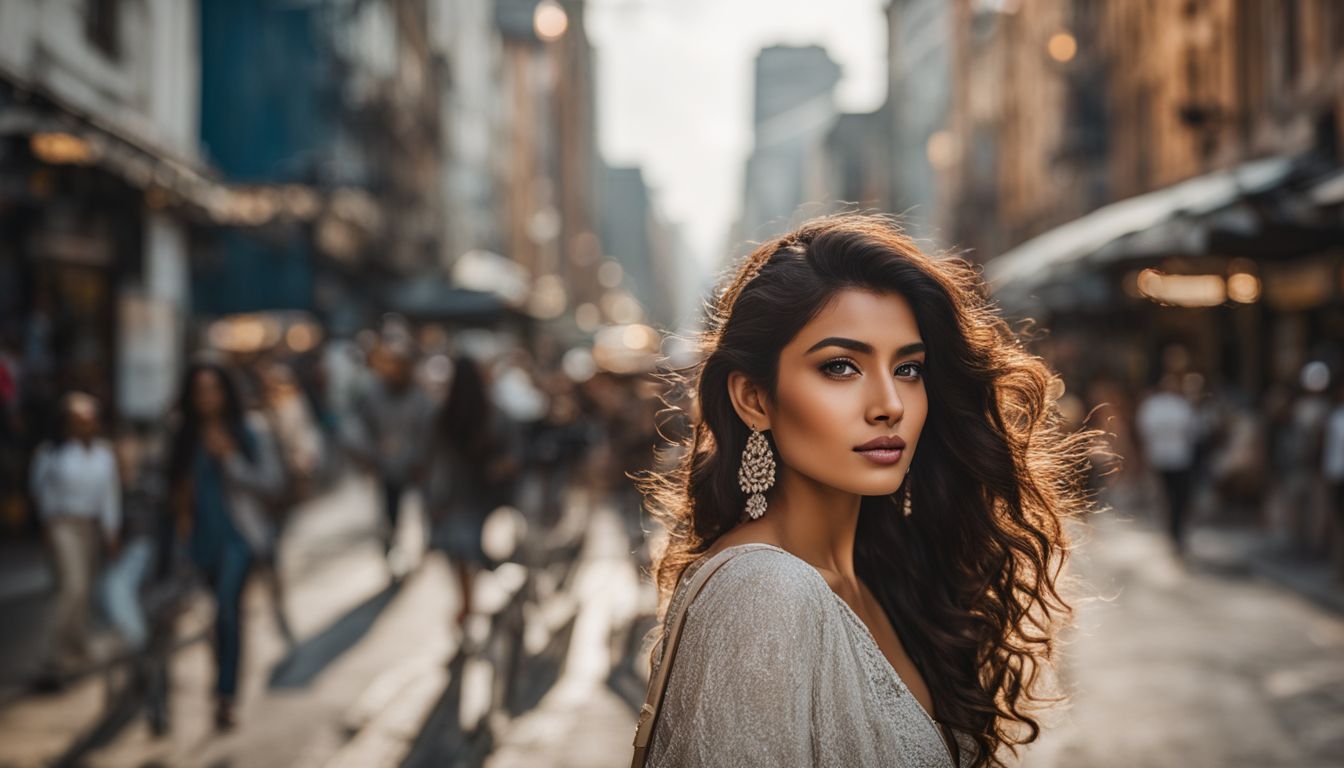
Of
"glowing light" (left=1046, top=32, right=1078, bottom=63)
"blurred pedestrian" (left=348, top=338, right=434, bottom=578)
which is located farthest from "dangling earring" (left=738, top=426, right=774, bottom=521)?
"glowing light" (left=1046, top=32, right=1078, bottom=63)

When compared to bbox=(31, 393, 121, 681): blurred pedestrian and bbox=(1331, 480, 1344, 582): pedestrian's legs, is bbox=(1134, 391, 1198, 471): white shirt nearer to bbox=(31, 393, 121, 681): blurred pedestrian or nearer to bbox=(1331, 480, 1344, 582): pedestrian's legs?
bbox=(1331, 480, 1344, 582): pedestrian's legs

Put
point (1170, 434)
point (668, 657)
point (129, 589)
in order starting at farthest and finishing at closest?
1. point (1170, 434)
2. point (129, 589)
3. point (668, 657)

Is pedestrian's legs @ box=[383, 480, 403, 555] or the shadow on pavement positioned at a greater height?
pedestrian's legs @ box=[383, 480, 403, 555]

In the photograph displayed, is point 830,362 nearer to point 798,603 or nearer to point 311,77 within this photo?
point 798,603

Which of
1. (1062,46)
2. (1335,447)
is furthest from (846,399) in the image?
(1062,46)

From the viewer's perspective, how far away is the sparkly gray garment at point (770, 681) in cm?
192

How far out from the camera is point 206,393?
7824 millimetres

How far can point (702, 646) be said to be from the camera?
1.98 metres

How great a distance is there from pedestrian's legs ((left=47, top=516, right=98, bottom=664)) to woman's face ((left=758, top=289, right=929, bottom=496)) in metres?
7.54

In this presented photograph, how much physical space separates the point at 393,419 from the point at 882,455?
10583mm

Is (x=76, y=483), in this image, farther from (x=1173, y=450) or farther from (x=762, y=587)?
(x=1173, y=450)

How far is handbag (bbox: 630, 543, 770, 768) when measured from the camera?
2.05 meters

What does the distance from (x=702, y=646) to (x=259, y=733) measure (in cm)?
591

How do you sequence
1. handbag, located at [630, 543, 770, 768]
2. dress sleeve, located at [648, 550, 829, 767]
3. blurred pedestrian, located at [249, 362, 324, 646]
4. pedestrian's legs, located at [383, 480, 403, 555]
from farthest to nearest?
pedestrian's legs, located at [383, 480, 403, 555] < blurred pedestrian, located at [249, 362, 324, 646] < handbag, located at [630, 543, 770, 768] < dress sleeve, located at [648, 550, 829, 767]
